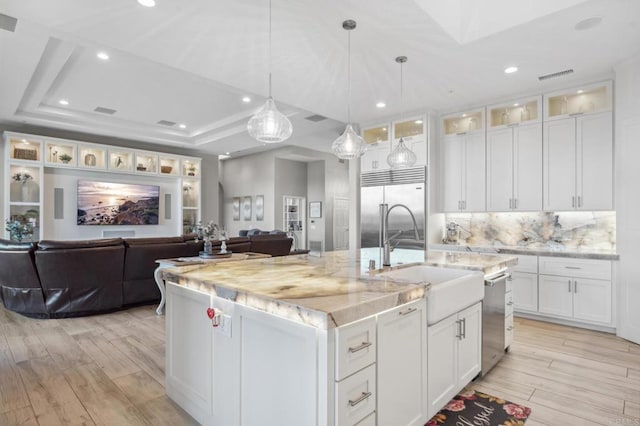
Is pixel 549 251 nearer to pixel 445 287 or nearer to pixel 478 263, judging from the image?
pixel 478 263

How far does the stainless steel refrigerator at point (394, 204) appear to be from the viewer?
17.0 feet

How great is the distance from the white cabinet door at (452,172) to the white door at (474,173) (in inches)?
3.5

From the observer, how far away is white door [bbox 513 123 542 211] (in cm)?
446

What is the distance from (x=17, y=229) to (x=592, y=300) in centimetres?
911

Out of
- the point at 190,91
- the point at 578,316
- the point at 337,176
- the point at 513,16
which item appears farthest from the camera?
the point at 337,176

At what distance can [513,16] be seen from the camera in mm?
2943

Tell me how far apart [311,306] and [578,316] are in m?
4.08

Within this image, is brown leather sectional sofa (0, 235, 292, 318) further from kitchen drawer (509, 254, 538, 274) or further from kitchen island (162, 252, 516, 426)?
kitchen drawer (509, 254, 538, 274)

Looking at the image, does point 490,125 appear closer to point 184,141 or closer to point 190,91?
point 190,91

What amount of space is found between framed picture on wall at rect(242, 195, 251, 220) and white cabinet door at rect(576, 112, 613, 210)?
29.6 feet

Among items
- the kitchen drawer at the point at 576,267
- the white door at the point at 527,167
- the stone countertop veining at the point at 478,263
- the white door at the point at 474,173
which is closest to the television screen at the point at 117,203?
the white door at the point at 474,173

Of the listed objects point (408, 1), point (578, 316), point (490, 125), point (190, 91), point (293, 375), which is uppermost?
point (190, 91)

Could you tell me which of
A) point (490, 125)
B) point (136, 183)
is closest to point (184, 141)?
point (136, 183)

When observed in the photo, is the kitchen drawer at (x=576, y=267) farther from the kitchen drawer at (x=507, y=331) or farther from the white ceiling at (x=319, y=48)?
the white ceiling at (x=319, y=48)
